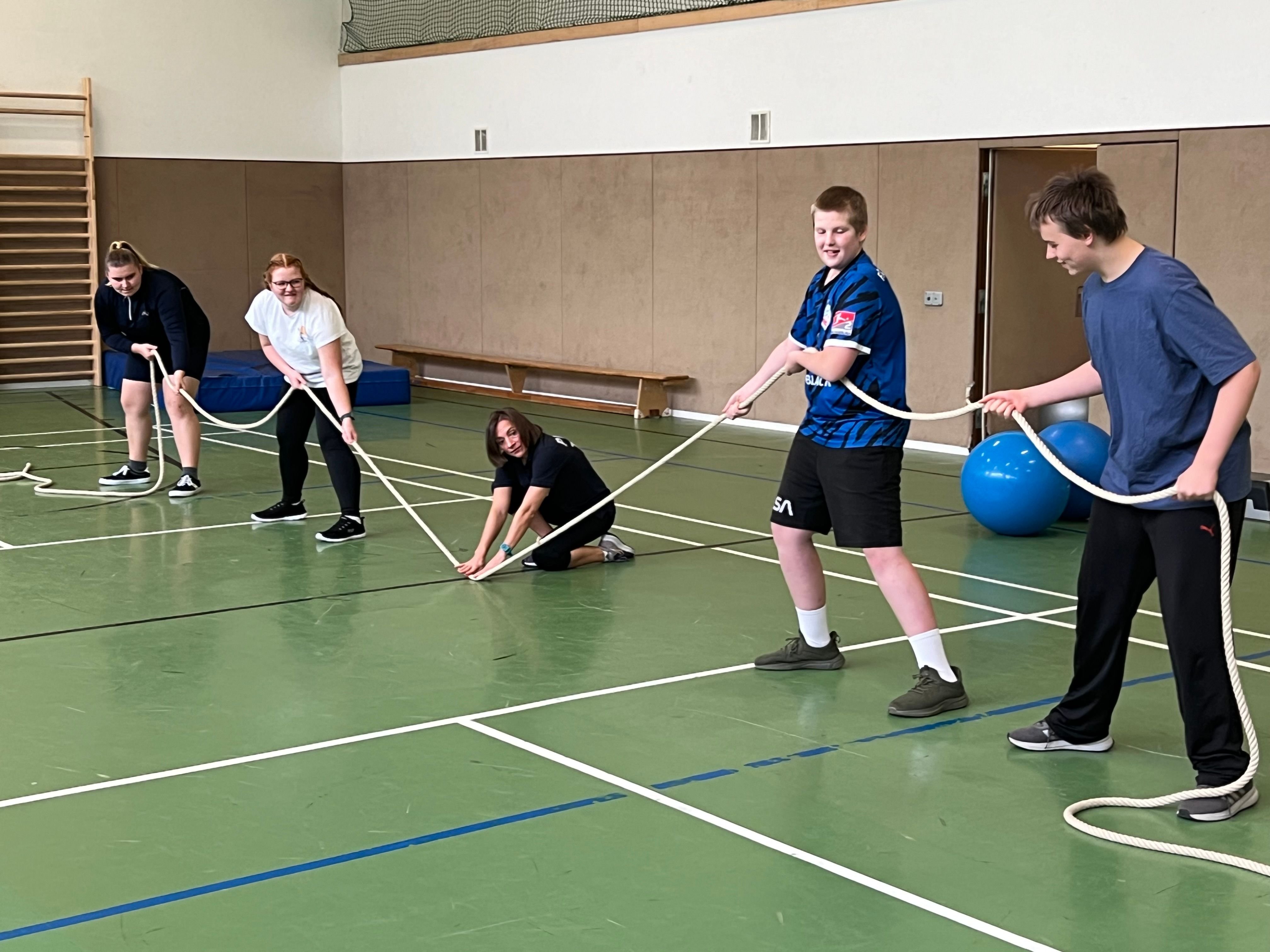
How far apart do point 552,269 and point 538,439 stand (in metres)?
7.93

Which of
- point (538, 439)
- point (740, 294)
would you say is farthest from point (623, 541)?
point (740, 294)

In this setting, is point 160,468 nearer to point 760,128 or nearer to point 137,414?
point 137,414

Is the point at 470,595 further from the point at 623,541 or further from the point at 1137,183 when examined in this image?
the point at 1137,183

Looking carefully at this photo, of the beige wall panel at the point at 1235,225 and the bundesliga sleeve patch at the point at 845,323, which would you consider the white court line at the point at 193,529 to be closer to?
the bundesliga sleeve patch at the point at 845,323

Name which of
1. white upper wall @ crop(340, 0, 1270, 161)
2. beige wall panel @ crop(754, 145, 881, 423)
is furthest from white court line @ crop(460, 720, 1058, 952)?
beige wall panel @ crop(754, 145, 881, 423)

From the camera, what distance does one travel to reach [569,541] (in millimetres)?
6609

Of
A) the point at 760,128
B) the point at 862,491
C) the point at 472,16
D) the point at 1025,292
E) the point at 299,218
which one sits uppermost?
the point at 472,16

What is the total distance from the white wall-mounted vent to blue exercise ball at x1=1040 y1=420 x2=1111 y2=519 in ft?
15.4

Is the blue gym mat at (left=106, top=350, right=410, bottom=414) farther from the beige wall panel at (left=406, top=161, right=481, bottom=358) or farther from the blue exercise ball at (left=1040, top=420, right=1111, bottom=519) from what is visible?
the blue exercise ball at (left=1040, top=420, right=1111, bottom=519)

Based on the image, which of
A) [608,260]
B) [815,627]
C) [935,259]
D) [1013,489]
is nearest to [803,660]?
[815,627]

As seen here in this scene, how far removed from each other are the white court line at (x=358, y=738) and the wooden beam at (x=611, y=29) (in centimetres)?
711

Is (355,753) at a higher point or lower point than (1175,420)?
lower

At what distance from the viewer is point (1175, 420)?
3.60m

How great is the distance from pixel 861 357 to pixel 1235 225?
17.9ft
